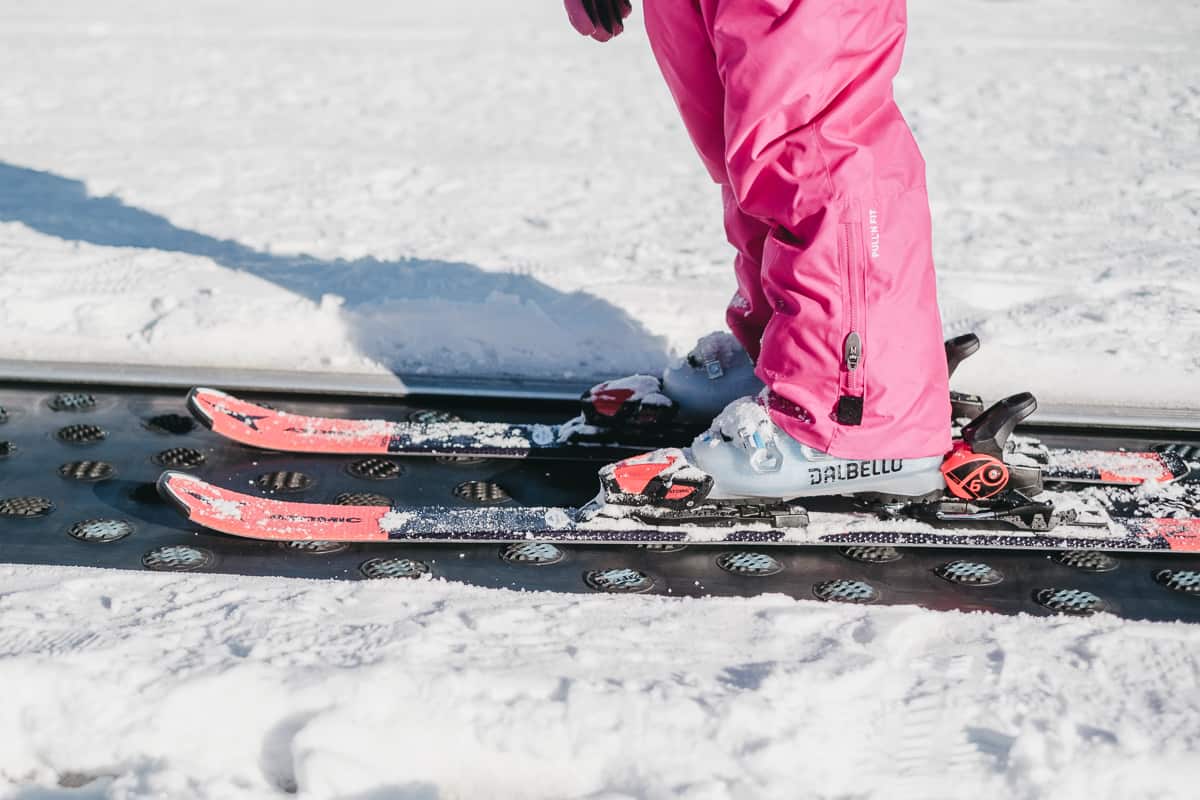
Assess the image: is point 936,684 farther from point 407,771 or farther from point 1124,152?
point 1124,152

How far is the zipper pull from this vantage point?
2283 mm

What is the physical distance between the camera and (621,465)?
2.51 m

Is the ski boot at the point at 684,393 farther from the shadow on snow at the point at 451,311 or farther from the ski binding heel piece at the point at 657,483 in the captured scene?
the shadow on snow at the point at 451,311

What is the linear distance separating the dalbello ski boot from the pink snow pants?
0.17ft

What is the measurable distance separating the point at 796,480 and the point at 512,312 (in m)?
1.32

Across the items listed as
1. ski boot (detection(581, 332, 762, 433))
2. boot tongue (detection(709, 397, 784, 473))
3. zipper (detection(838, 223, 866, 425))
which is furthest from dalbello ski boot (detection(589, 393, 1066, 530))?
ski boot (detection(581, 332, 762, 433))

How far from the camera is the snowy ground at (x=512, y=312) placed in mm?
1802

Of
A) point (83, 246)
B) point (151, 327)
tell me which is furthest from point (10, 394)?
point (83, 246)

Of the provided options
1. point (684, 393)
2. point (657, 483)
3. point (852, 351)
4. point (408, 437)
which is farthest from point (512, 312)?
point (852, 351)

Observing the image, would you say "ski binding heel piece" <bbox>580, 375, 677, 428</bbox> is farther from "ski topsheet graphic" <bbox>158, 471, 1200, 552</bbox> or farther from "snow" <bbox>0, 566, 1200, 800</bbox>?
"snow" <bbox>0, 566, 1200, 800</bbox>

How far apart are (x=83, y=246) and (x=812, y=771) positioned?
3243 mm

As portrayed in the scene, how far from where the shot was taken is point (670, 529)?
8.17ft

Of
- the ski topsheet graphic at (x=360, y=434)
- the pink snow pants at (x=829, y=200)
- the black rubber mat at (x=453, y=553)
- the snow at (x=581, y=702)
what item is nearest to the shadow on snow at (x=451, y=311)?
the ski topsheet graphic at (x=360, y=434)

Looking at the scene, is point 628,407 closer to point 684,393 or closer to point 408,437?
point 684,393
